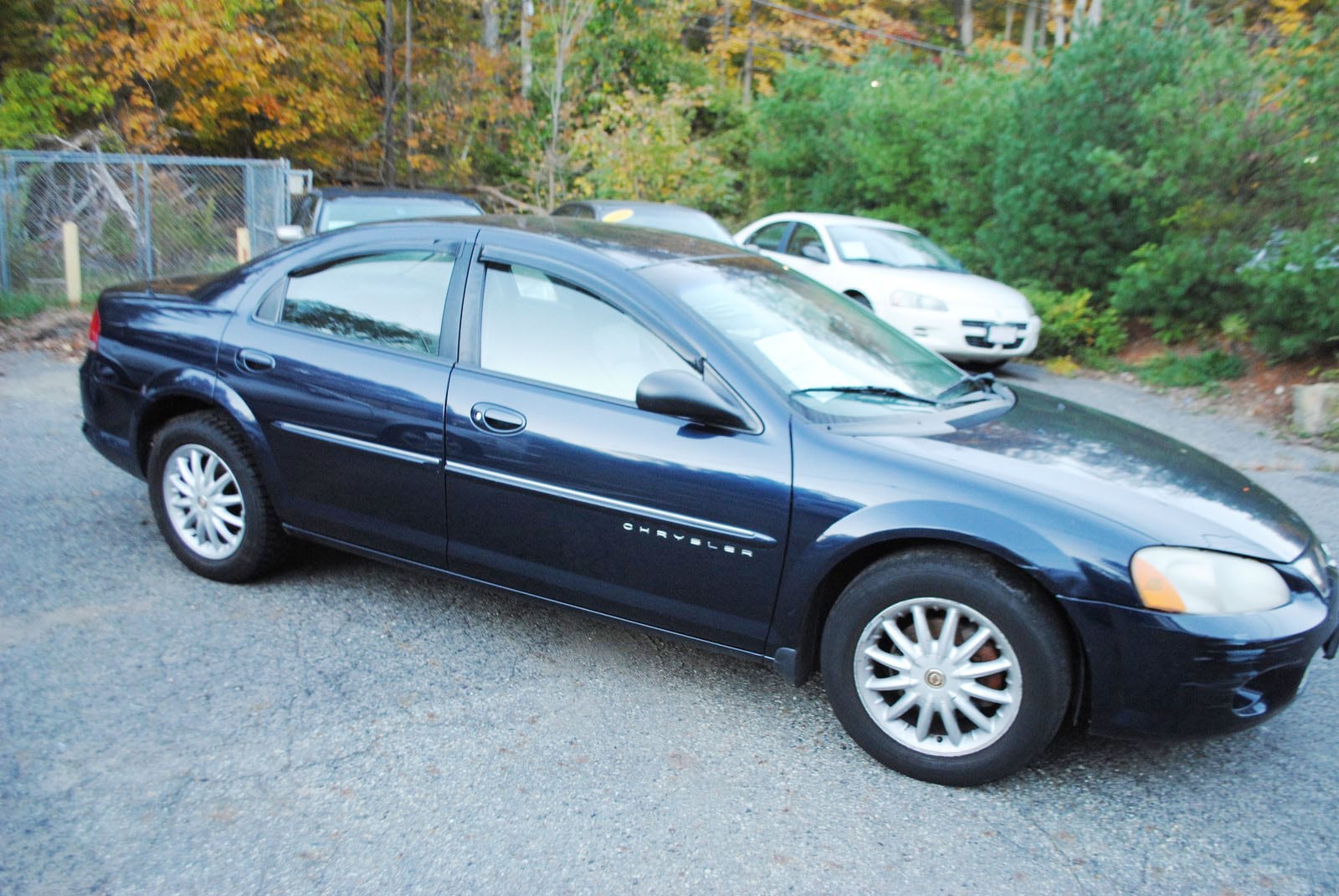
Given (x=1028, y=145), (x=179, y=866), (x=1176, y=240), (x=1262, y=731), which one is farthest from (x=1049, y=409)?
(x=1028, y=145)

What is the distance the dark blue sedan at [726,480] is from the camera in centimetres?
292

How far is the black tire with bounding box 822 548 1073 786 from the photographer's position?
2918 millimetres

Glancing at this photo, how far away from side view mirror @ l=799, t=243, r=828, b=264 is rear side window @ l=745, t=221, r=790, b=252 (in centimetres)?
55

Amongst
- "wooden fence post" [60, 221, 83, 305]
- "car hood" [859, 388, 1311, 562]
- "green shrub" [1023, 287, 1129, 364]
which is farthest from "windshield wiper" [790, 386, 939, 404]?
"wooden fence post" [60, 221, 83, 305]

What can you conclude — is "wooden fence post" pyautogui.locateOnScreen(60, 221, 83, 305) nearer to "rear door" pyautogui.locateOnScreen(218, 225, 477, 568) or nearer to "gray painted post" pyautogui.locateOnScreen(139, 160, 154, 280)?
"gray painted post" pyautogui.locateOnScreen(139, 160, 154, 280)

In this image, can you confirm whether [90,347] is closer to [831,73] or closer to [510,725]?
[510,725]

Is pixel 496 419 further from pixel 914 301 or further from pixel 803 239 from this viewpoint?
pixel 803 239

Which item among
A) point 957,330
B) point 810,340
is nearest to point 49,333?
point 957,330

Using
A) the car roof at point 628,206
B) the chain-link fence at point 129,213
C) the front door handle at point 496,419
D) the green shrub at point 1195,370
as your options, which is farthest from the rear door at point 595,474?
the chain-link fence at point 129,213

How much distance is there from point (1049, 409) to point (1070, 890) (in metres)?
1.92

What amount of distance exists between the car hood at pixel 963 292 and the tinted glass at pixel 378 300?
23.8 ft

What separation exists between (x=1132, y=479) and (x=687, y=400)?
1404 mm

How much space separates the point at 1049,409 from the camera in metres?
4.02

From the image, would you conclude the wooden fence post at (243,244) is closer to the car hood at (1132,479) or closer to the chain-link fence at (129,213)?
the chain-link fence at (129,213)
